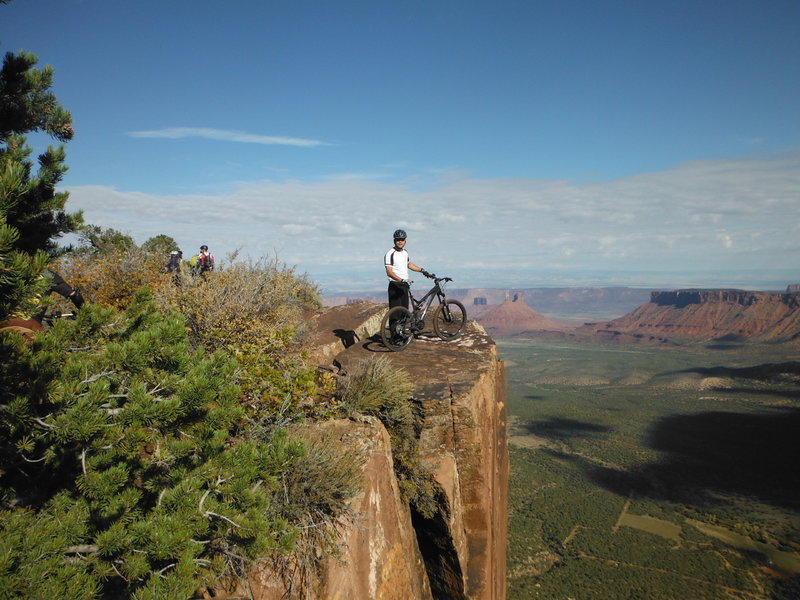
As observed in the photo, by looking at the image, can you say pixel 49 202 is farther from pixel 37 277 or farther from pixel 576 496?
pixel 576 496

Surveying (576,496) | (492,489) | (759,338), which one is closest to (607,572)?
(576,496)

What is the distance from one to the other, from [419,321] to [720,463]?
81.3 meters

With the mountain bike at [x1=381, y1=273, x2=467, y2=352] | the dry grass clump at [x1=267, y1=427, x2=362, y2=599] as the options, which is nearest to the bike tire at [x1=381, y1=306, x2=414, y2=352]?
the mountain bike at [x1=381, y1=273, x2=467, y2=352]

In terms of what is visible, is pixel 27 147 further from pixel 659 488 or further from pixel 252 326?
pixel 659 488

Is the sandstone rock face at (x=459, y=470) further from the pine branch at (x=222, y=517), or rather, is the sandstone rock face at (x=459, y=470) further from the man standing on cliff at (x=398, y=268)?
the pine branch at (x=222, y=517)

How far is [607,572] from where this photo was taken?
42.2 m

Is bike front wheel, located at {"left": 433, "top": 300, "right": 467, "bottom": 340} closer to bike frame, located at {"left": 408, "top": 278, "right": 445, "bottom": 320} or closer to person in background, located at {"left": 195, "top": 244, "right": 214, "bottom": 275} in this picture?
bike frame, located at {"left": 408, "top": 278, "right": 445, "bottom": 320}

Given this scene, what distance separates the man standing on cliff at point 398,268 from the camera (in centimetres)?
988

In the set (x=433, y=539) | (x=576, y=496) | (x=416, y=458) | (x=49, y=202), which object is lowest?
(x=576, y=496)

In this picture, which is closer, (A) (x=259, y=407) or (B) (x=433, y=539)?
(A) (x=259, y=407)

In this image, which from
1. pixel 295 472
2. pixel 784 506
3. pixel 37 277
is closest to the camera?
pixel 37 277

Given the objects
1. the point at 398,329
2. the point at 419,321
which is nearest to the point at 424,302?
the point at 419,321

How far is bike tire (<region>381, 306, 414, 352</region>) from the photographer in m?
9.93

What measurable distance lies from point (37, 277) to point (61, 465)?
88.9 inches
